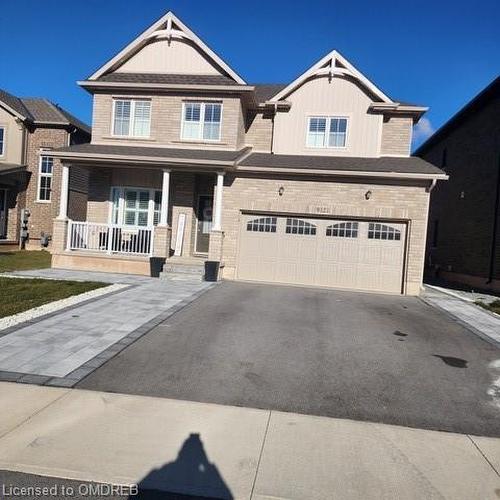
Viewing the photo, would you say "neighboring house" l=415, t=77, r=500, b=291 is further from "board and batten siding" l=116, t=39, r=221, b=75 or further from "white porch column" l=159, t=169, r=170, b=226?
"white porch column" l=159, t=169, r=170, b=226

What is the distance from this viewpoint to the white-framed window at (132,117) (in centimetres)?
1625

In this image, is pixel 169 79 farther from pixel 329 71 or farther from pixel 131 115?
pixel 329 71

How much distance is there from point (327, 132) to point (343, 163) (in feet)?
6.74

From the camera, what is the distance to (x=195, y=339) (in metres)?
7.07

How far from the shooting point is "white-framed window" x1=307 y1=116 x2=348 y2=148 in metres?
16.2

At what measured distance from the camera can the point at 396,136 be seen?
16.3m

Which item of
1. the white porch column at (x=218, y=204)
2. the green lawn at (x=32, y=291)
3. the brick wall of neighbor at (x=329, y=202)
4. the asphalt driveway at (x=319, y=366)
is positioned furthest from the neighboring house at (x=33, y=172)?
the asphalt driveway at (x=319, y=366)

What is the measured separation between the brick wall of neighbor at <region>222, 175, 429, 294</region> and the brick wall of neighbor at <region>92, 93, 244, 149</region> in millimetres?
1870

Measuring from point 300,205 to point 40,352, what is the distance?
1017 centimetres

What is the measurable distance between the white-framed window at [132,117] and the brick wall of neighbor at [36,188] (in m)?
7.72

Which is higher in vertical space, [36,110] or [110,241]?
[36,110]

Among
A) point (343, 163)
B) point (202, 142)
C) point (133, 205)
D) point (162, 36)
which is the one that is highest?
point (162, 36)

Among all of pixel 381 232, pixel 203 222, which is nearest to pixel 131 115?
pixel 203 222

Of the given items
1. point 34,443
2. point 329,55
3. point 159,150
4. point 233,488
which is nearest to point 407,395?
point 233,488
